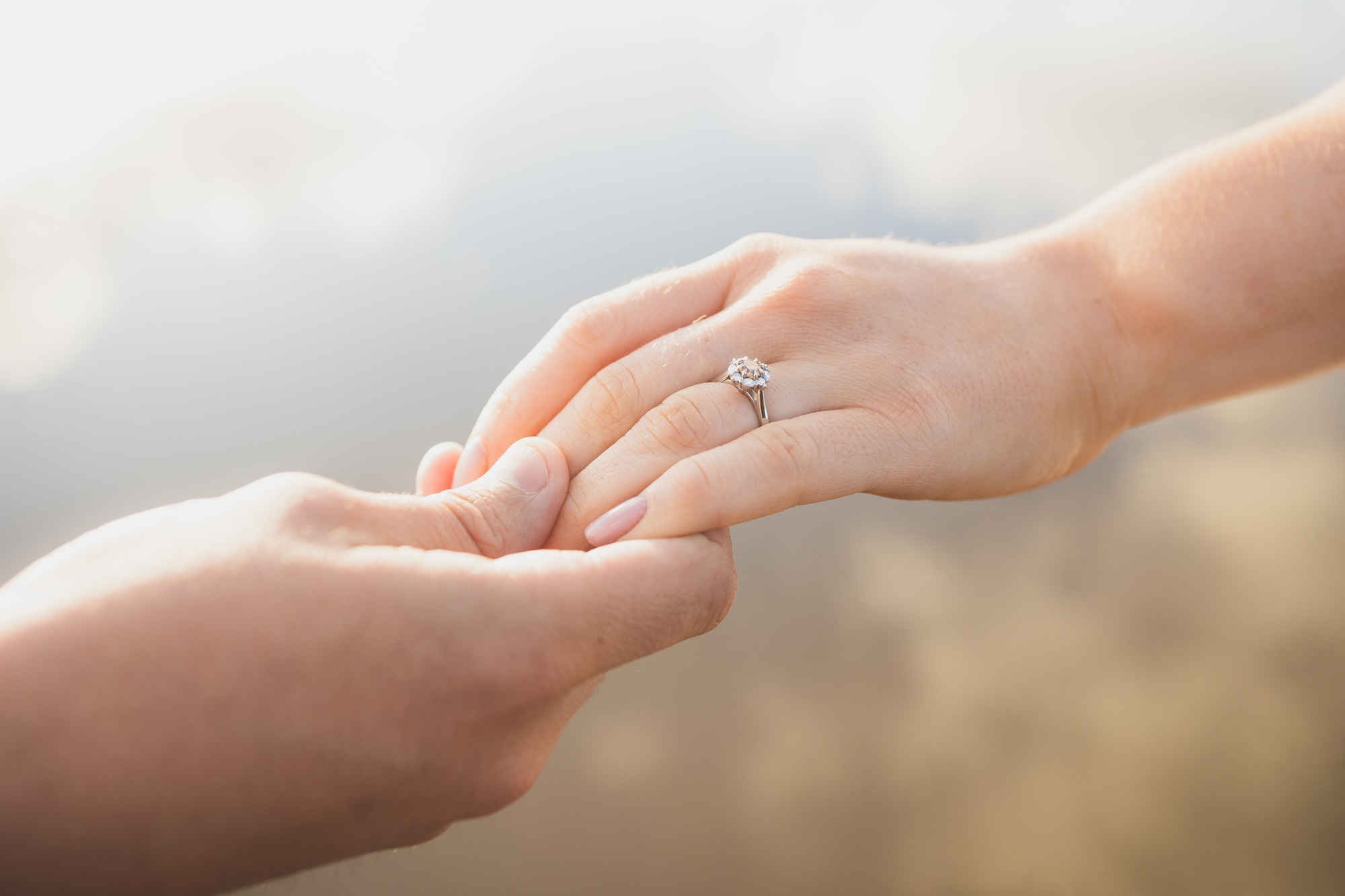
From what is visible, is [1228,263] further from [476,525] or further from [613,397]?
[476,525]

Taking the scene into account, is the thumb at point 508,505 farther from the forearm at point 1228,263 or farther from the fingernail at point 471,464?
the forearm at point 1228,263

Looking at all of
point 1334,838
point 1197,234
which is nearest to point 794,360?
point 1197,234

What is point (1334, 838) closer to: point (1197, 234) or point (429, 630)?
→ point (1197, 234)

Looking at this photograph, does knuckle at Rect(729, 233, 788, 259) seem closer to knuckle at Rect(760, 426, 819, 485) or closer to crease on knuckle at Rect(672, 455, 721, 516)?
knuckle at Rect(760, 426, 819, 485)

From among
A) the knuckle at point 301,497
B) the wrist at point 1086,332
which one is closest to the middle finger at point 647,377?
the knuckle at point 301,497

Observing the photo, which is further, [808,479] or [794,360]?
[794,360]

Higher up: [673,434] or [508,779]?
[673,434]

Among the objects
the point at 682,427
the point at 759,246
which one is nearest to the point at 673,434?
the point at 682,427
